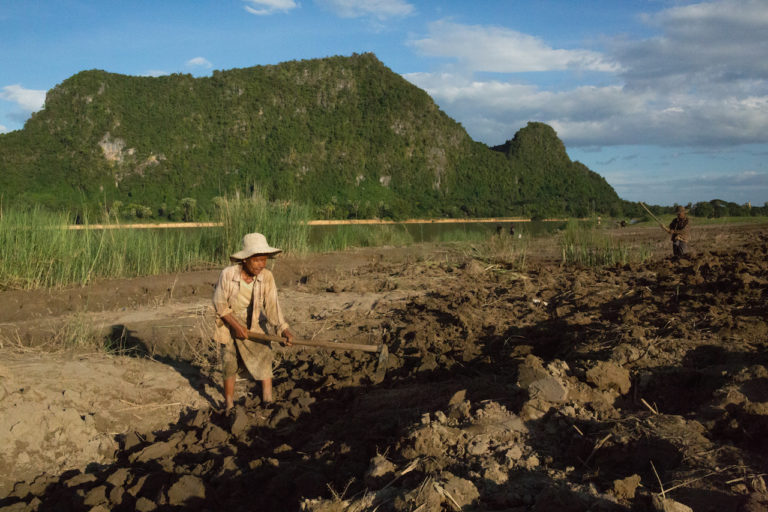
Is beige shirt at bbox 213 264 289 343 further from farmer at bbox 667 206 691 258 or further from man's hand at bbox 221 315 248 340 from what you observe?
farmer at bbox 667 206 691 258

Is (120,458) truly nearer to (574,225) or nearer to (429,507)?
(429,507)

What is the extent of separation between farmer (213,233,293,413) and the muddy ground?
30cm

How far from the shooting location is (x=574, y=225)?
11.7 metres

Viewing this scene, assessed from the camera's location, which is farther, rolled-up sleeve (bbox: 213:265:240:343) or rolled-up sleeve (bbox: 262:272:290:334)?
rolled-up sleeve (bbox: 262:272:290:334)

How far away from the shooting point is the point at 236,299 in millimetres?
4266

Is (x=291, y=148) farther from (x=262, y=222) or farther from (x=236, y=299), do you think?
(x=236, y=299)

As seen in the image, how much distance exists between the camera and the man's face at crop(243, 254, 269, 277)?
405 centimetres

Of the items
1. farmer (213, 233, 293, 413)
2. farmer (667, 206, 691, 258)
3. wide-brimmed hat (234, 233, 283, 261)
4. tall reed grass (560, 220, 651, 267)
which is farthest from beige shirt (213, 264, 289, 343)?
farmer (667, 206, 691, 258)

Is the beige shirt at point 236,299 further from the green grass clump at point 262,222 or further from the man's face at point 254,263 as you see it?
the green grass clump at point 262,222

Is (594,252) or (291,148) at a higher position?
(291,148)

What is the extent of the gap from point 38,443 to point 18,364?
4.80 ft

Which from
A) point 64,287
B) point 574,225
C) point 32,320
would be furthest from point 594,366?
point 574,225

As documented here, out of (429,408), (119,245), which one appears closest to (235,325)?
(429,408)

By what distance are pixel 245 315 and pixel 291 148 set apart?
6609 centimetres
